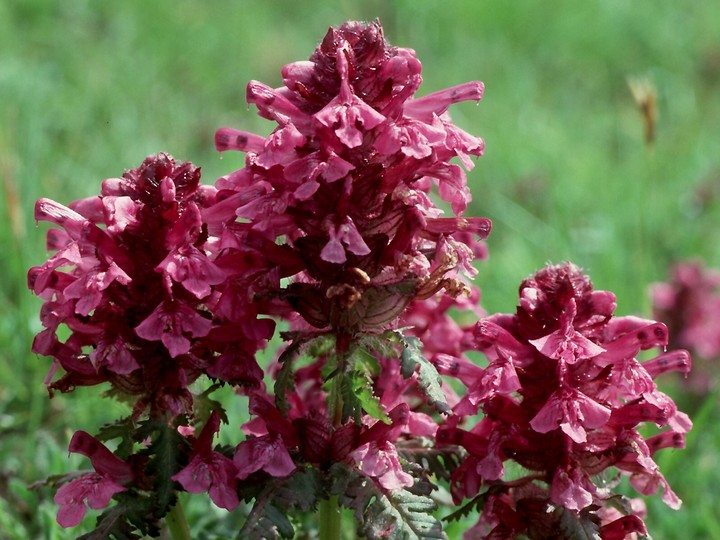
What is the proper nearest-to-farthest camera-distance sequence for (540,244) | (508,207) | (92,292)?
1. (92,292)
2. (540,244)
3. (508,207)

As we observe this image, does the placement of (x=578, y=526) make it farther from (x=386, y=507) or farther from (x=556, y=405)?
(x=386, y=507)

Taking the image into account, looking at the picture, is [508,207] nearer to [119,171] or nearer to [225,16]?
[119,171]

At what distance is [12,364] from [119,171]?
70.5 inches

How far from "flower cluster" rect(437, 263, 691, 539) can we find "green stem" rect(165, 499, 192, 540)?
0.66 meters

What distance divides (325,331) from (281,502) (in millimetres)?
394

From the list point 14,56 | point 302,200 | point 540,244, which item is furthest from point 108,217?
point 14,56

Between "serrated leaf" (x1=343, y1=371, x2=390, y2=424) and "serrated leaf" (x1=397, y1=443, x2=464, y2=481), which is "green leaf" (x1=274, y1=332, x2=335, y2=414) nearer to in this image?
"serrated leaf" (x1=343, y1=371, x2=390, y2=424)

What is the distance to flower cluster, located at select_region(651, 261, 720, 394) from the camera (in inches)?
201

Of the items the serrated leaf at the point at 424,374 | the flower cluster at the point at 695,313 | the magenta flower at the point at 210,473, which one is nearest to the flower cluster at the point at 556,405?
the serrated leaf at the point at 424,374

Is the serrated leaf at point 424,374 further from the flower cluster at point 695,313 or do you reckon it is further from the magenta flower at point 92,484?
the flower cluster at point 695,313

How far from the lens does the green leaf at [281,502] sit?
2014 mm

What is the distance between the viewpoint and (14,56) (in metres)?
6.62

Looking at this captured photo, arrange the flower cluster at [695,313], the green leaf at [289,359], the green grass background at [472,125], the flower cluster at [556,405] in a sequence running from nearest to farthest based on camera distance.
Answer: the green leaf at [289,359] → the flower cluster at [556,405] → the green grass background at [472,125] → the flower cluster at [695,313]

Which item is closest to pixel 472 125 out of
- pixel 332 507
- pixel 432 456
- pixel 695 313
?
pixel 695 313
